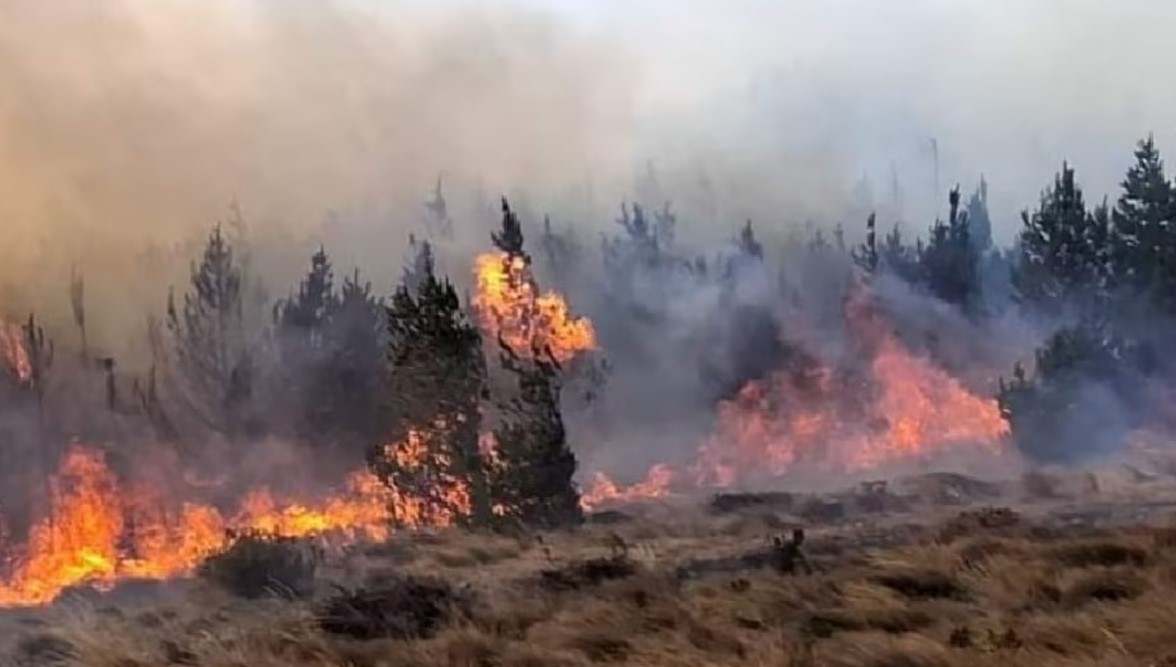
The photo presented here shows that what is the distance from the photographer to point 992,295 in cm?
4419

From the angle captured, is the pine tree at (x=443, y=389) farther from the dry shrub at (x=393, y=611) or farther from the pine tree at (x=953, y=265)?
the pine tree at (x=953, y=265)

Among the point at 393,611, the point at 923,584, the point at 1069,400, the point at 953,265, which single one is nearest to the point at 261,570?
the point at 393,611

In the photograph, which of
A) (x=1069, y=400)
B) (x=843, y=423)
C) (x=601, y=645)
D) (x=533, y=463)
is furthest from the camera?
(x=843, y=423)

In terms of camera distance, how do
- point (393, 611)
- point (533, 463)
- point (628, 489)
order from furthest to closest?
point (628, 489)
point (533, 463)
point (393, 611)

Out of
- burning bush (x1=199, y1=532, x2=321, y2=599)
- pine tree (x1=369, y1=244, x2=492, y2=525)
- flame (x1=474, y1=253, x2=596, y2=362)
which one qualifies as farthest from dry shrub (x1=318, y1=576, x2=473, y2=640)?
flame (x1=474, y1=253, x2=596, y2=362)

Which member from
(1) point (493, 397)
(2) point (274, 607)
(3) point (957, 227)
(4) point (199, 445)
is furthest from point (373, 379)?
(3) point (957, 227)

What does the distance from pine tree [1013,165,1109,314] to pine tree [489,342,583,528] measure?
63.2 feet

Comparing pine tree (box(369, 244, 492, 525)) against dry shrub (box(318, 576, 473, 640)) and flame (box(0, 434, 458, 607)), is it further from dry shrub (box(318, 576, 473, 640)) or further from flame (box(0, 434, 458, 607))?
dry shrub (box(318, 576, 473, 640))

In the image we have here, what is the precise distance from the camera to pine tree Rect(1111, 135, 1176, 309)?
3522cm

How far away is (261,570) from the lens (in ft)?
54.9

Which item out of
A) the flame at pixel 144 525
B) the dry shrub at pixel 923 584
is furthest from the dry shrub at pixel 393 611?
the flame at pixel 144 525

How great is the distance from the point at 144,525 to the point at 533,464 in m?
13.2

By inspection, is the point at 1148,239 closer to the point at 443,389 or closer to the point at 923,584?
the point at 443,389

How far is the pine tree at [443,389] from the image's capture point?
22.1 m
